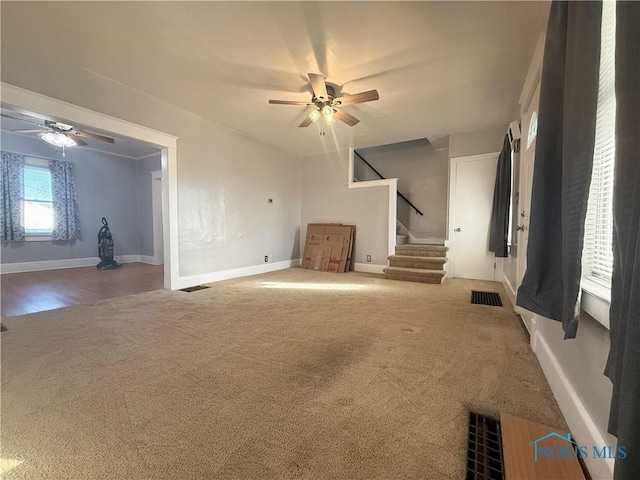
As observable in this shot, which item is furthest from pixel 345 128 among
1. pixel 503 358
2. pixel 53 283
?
pixel 53 283

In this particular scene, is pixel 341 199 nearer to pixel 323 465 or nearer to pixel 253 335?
pixel 253 335

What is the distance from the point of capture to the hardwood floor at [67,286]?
3.11 metres

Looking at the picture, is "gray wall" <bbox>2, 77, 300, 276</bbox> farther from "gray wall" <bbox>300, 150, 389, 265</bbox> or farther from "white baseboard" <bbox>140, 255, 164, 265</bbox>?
"white baseboard" <bbox>140, 255, 164, 265</bbox>

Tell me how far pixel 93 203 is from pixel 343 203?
6.09 meters

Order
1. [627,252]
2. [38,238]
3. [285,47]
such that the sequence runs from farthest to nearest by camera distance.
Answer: [38,238] < [285,47] < [627,252]

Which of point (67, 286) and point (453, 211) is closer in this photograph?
point (67, 286)

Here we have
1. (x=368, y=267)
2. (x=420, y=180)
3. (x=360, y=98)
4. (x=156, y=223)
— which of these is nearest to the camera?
(x=360, y=98)

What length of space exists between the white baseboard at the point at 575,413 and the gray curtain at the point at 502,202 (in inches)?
98.7

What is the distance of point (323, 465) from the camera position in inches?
38.3

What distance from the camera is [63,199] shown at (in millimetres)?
5723

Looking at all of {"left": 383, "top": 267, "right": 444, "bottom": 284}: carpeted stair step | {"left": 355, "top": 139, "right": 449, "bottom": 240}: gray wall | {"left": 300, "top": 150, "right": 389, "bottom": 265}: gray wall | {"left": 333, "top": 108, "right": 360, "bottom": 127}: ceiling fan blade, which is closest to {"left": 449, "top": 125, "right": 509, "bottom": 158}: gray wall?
{"left": 355, "top": 139, "right": 449, "bottom": 240}: gray wall

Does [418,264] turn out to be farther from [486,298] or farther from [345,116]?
[345,116]

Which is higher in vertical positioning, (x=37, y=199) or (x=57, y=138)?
(x=57, y=138)

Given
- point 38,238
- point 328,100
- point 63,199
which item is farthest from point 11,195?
point 328,100
